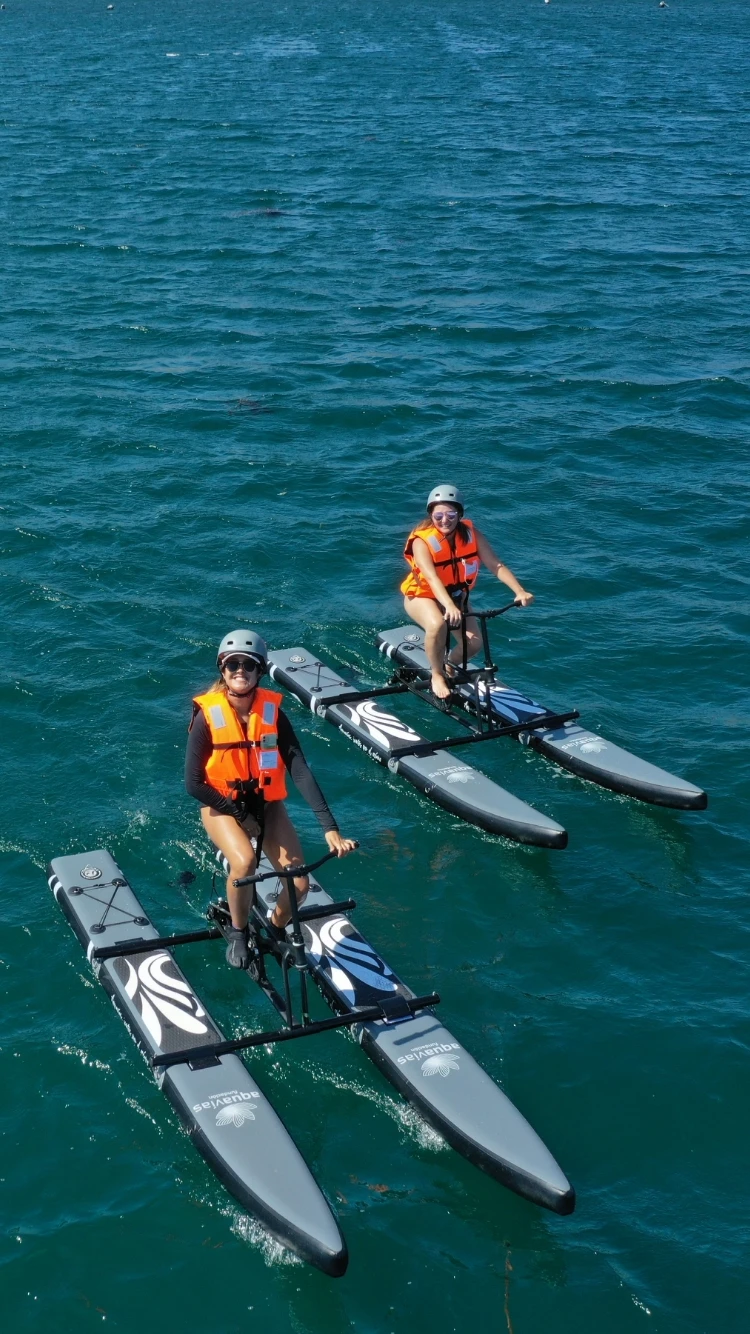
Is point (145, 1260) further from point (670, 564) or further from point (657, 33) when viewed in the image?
point (657, 33)

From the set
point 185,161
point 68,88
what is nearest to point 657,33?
point 68,88

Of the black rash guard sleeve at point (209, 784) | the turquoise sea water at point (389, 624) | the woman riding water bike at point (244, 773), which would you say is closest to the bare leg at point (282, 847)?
the woman riding water bike at point (244, 773)

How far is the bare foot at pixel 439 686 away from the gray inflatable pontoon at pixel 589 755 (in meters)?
0.45

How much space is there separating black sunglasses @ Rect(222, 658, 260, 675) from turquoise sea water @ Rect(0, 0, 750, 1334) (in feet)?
9.14

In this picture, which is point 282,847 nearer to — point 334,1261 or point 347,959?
point 347,959

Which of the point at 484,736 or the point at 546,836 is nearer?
the point at 546,836

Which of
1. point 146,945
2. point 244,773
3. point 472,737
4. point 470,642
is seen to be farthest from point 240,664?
point 470,642

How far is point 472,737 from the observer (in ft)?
44.4

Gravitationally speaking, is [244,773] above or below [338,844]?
above

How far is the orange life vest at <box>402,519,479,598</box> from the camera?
46.1 ft

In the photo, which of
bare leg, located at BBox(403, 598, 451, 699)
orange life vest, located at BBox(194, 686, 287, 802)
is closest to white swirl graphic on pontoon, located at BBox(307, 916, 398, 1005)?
orange life vest, located at BBox(194, 686, 287, 802)

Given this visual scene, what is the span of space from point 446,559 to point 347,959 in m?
5.12

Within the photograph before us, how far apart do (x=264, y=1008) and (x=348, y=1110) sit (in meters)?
1.23

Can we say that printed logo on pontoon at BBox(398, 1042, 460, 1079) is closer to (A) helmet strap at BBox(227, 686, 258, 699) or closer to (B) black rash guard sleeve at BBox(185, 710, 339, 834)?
(B) black rash guard sleeve at BBox(185, 710, 339, 834)
